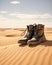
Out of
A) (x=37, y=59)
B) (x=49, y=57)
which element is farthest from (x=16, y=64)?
(x=49, y=57)

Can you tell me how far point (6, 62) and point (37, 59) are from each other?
102 cm

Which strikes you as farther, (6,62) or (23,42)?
(23,42)

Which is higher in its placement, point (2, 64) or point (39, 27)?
point (39, 27)

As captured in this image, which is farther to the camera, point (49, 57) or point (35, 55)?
point (35, 55)

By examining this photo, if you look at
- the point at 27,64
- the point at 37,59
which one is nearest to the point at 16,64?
the point at 27,64

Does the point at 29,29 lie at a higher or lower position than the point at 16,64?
higher

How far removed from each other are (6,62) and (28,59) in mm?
736

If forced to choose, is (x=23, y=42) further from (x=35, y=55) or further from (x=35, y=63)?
(x=35, y=63)

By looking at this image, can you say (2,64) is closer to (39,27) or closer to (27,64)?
(27,64)

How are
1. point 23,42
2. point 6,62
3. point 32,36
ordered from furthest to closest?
point 32,36 < point 23,42 < point 6,62

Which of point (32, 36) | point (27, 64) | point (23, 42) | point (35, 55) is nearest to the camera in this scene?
point (27, 64)

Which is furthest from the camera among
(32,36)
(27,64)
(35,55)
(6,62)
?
(32,36)

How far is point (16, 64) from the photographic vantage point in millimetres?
5613

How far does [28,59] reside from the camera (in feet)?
19.8
